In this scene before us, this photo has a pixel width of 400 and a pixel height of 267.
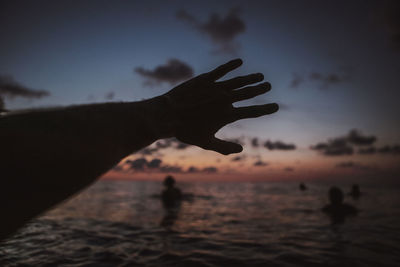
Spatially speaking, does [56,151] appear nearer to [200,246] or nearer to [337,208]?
[200,246]

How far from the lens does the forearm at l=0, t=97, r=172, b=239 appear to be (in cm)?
85

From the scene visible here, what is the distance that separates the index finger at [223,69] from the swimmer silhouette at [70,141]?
5.9 inches

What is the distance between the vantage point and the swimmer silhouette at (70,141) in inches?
33.4

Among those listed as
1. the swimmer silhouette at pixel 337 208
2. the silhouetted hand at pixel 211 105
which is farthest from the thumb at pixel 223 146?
the swimmer silhouette at pixel 337 208

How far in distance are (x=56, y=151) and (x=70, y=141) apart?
0.07 metres

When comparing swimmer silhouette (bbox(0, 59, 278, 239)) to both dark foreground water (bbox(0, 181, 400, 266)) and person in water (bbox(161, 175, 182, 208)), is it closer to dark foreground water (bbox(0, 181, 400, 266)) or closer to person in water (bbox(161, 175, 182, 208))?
dark foreground water (bbox(0, 181, 400, 266))

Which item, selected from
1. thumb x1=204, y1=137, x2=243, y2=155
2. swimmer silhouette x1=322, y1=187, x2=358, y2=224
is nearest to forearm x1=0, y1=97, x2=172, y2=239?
thumb x1=204, y1=137, x2=243, y2=155

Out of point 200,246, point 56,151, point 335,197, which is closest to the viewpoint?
point 56,151

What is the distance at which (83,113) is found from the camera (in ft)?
3.53

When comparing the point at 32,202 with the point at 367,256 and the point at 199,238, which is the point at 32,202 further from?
the point at 367,256

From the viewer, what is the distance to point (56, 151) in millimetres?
927

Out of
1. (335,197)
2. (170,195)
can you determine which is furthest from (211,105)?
(170,195)

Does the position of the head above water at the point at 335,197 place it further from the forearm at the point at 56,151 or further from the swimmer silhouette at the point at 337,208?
the forearm at the point at 56,151

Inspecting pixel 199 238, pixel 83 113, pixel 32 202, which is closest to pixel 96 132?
pixel 83 113
